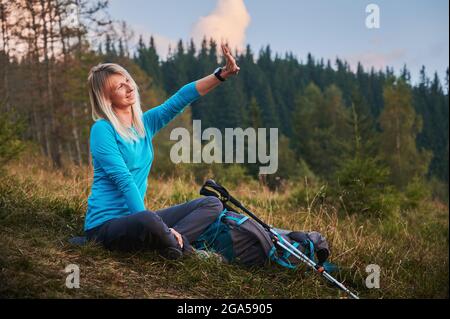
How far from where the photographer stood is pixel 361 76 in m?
115

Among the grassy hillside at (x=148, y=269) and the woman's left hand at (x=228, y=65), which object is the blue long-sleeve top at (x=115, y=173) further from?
the woman's left hand at (x=228, y=65)

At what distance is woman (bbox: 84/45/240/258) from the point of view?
3410 millimetres

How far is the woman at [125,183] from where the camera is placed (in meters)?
3.41

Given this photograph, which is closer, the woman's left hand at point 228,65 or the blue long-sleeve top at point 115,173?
the blue long-sleeve top at point 115,173

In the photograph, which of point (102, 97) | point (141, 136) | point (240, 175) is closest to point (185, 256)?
point (141, 136)

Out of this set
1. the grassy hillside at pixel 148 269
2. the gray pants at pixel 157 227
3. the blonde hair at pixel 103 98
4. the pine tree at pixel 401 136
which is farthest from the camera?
the pine tree at pixel 401 136

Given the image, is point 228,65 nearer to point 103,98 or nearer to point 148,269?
point 103,98

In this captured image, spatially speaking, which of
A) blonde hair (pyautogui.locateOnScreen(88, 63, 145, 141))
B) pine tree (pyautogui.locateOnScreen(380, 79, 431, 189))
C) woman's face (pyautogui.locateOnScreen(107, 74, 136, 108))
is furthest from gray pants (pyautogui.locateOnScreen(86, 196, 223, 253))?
pine tree (pyautogui.locateOnScreen(380, 79, 431, 189))

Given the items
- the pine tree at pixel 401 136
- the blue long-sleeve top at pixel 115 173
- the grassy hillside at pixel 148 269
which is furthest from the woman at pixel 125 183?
the pine tree at pixel 401 136

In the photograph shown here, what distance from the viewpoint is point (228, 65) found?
12.7ft

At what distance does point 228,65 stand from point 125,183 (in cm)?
126

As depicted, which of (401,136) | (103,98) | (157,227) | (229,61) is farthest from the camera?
(401,136)

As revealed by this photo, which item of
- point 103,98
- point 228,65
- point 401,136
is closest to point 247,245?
point 228,65
